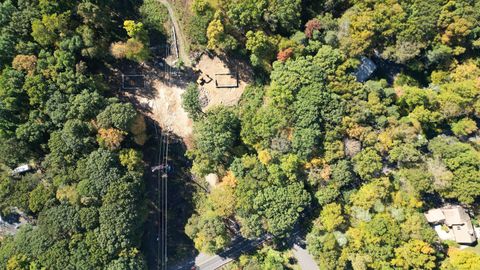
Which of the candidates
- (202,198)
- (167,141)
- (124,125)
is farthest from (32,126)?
(202,198)

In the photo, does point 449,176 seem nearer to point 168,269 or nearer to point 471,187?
point 471,187

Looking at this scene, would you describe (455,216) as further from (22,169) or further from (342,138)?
(22,169)

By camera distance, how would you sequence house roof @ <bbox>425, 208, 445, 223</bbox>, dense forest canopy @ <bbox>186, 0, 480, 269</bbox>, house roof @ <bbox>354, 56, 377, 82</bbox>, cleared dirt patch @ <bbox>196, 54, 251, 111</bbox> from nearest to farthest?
dense forest canopy @ <bbox>186, 0, 480, 269</bbox> → house roof @ <bbox>425, 208, 445, 223</bbox> → house roof @ <bbox>354, 56, 377, 82</bbox> → cleared dirt patch @ <bbox>196, 54, 251, 111</bbox>

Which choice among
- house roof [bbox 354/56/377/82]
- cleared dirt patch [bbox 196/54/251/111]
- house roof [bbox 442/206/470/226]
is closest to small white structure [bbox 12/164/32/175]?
cleared dirt patch [bbox 196/54/251/111]

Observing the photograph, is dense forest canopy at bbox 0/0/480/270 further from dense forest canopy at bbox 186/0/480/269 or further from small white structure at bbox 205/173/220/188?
small white structure at bbox 205/173/220/188

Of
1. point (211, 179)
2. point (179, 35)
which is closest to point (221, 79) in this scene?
point (179, 35)

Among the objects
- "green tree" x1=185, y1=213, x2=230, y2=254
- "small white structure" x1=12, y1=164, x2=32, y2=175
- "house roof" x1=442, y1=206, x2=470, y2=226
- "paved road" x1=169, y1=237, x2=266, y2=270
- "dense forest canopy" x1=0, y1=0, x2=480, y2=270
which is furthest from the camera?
"paved road" x1=169, y1=237, x2=266, y2=270
